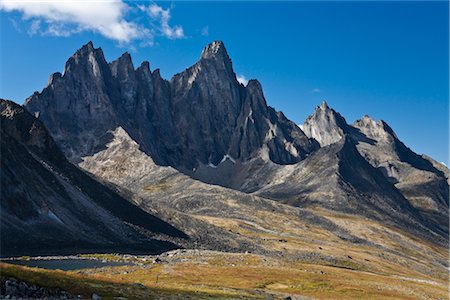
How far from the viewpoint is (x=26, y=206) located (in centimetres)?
11844

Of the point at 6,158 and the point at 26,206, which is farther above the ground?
the point at 6,158

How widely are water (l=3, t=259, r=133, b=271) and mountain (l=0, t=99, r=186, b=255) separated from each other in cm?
751

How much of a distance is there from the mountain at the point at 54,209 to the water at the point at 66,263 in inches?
296

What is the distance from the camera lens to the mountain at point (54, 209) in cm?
11244

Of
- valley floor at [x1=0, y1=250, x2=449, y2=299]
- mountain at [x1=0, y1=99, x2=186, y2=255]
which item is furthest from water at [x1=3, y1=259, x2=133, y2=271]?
mountain at [x1=0, y1=99, x2=186, y2=255]

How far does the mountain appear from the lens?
112m

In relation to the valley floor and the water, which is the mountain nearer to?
the water

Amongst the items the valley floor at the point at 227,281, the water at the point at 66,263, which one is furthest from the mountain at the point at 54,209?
the valley floor at the point at 227,281

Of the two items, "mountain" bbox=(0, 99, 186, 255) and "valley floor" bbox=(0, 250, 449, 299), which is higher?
"mountain" bbox=(0, 99, 186, 255)

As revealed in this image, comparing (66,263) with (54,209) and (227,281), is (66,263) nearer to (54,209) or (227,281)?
(54,209)

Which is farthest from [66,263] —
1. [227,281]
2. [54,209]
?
[227,281]

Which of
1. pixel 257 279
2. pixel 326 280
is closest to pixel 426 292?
pixel 326 280

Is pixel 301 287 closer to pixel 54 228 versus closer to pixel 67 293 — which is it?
pixel 67 293

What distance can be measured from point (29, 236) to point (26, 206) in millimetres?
10969
